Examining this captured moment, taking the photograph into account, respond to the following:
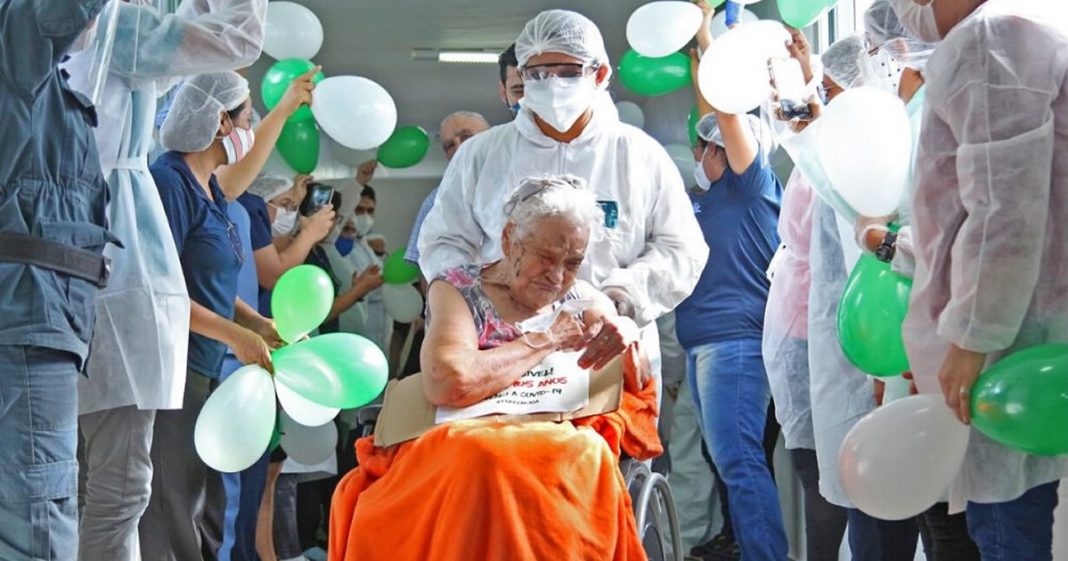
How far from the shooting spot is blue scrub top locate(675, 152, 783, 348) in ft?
12.2

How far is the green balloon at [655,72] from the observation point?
4.59m

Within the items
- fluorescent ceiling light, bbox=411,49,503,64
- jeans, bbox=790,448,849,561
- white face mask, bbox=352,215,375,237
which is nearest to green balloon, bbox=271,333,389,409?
jeans, bbox=790,448,849,561

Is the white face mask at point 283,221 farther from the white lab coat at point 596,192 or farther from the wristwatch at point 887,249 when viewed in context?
the wristwatch at point 887,249

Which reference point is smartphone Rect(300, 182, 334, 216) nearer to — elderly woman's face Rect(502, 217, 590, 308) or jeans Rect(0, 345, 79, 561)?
elderly woman's face Rect(502, 217, 590, 308)

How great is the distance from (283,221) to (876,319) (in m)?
3.35

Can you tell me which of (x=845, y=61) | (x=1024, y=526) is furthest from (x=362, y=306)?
(x=1024, y=526)

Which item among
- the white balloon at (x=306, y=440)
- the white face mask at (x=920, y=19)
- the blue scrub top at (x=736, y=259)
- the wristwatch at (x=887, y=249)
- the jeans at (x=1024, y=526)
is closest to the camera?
the jeans at (x=1024, y=526)

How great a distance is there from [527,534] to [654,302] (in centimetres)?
81

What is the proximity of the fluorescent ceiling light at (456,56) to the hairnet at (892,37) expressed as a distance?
3.78 metres

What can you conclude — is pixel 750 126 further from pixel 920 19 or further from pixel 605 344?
pixel 920 19

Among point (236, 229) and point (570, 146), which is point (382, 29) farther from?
point (570, 146)

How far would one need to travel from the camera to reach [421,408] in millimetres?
2150

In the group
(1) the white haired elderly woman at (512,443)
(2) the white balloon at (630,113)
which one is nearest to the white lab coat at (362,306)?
(2) the white balloon at (630,113)

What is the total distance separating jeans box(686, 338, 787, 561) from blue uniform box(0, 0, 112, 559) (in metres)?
1.96
